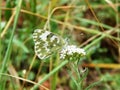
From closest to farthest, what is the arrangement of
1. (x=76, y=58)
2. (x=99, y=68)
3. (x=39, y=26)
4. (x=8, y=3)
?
(x=76, y=58), (x=8, y=3), (x=39, y=26), (x=99, y=68)

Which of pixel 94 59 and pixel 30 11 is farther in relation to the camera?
pixel 94 59

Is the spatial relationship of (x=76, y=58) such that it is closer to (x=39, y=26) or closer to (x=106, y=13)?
(x=39, y=26)

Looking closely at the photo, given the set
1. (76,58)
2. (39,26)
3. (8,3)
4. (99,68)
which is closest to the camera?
(76,58)

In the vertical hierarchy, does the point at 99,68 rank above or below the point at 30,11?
below

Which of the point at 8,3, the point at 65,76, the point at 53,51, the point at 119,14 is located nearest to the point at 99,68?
the point at 65,76

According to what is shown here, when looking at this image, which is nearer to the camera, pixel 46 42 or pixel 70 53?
pixel 70 53

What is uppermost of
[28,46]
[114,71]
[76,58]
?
[76,58]

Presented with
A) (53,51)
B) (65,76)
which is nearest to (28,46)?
(65,76)
